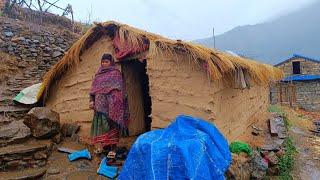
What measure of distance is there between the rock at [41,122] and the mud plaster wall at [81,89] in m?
0.78

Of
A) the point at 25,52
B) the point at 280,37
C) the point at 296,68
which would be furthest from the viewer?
the point at 280,37

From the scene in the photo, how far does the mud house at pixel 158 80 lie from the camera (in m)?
6.26

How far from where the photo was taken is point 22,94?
9.29m

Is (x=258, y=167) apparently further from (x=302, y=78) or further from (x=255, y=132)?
(x=302, y=78)

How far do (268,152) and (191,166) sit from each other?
3344mm

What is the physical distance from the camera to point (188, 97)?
6.47m

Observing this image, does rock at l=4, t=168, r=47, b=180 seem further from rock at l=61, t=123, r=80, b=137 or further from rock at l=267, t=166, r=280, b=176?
rock at l=267, t=166, r=280, b=176

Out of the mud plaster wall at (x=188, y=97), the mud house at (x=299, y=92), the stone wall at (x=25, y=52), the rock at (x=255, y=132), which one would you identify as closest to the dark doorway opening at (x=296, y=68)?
the mud house at (x=299, y=92)

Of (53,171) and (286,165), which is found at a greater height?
(53,171)

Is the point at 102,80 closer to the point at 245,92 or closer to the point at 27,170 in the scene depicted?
the point at 27,170

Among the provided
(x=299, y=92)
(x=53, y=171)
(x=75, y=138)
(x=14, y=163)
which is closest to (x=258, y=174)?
(x=53, y=171)

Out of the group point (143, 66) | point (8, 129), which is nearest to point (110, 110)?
point (143, 66)

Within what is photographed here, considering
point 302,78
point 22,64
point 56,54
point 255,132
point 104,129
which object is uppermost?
point 56,54

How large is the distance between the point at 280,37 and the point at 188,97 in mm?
127677
